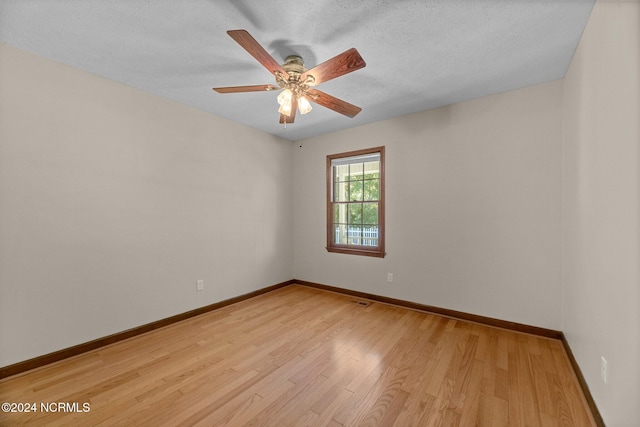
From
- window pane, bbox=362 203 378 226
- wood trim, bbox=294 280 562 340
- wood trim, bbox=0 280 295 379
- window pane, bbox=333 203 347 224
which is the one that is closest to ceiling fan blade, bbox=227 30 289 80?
window pane, bbox=362 203 378 226

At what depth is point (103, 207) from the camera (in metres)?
2.46

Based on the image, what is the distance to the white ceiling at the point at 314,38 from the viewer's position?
1.61 m

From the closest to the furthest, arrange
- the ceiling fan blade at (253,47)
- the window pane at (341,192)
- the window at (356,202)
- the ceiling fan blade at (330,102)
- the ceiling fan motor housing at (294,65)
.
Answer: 1. the ceiling fan blade at (253,47)
2. the ceiling fan motor housing at (294,65)
3. the ceiling fan blade at (330,102)
4. the window at (356,202)
5. the window pane at (341,192)

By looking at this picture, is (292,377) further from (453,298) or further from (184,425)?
(453,298)

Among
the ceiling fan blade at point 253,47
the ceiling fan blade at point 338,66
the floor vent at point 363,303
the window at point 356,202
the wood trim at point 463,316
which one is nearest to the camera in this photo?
the ceiling fan blade at point 253,47

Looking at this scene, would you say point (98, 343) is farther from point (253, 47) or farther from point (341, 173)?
point (341, 173)

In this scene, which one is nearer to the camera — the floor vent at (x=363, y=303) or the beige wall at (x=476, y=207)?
the beige wall at (x=476, y=207)

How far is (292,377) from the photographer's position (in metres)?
1.96

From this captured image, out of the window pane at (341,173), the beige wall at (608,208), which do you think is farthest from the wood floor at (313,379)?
the window pane at (341,173)

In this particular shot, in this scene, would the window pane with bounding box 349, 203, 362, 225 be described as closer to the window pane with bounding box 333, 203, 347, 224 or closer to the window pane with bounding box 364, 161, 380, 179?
the window pane with bounding box 333, 203, 347, 224

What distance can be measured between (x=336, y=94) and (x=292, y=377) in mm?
2792

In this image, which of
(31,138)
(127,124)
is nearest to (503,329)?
(127,124)

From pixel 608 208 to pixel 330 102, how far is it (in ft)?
6.60

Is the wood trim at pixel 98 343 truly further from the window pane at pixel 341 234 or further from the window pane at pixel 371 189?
the window pane at pixel 371 189
